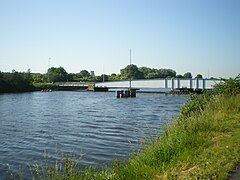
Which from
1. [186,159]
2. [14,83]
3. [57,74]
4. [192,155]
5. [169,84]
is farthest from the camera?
[57,74]

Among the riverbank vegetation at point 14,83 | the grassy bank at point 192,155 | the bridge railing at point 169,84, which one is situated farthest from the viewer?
the riverbank vegetation at point 14,83

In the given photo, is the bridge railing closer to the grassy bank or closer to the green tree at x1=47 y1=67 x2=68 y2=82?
the green tree at x1=47 y1=67 x2=68 y2=82

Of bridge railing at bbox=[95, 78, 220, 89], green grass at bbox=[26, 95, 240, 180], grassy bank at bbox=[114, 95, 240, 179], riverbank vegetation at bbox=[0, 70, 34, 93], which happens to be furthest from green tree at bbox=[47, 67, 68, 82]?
green grass at bbox=[26, 95, 240, 180]

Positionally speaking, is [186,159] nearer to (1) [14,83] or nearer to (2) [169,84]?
(2) [169,84]

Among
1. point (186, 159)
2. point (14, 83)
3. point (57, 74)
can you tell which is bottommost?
point (186, 159)

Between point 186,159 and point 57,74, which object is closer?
point 186,159

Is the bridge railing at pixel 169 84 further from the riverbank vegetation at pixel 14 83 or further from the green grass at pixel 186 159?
the green grass at pixel 186 159

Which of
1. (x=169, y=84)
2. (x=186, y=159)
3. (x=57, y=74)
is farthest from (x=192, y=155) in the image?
(x=57, y=74)

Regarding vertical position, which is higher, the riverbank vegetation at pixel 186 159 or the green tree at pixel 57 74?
the green tree at pixel 57 74

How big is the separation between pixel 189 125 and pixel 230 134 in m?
1.38

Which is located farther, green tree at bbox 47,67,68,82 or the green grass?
green tree at bbox 47,67,68,82

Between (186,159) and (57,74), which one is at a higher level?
(57,74)

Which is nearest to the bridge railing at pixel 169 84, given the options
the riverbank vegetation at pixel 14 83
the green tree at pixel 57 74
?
the riverbank vegetation at pixel 14 83

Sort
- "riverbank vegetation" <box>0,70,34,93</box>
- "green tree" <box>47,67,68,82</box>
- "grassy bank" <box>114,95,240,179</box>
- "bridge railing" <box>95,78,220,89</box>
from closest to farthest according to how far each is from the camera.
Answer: "grassy bank" <box>114,95,240,179</box> → "bridge railing" <box>95,78,220,89</box> → "riverbank vegetation" <box>0,70,34,93</box> → "green tree" <box>47,67,68,82</box>
